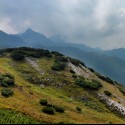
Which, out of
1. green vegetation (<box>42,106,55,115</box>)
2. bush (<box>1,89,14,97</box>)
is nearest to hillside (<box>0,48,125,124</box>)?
bush (<box>1,89,14,97</box>)

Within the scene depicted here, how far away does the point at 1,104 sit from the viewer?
72.9 meters

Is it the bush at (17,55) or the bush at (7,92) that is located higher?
the bush at (17,55)

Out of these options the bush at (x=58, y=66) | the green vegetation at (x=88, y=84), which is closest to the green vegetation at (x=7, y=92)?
the green vegetation at (x=88, y=84)

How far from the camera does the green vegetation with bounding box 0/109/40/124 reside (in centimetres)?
6150

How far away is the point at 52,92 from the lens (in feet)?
323

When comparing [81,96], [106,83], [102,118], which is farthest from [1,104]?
[106,83]

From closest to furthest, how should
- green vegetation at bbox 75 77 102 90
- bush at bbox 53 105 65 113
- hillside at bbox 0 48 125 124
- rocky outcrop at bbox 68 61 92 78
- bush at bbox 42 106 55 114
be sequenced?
hillside at bbox 0 48 125 124
bush at bbox 42 106 55 114
bush at bbox 53 105 65 113
green vegetation at bbox 75 77 102 90
rocky outcrop at bbox 68 61 92 78

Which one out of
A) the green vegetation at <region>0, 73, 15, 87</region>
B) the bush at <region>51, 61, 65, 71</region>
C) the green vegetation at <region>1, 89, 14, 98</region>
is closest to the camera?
the green vegetation at <region>1, 89, 14, 98</region>

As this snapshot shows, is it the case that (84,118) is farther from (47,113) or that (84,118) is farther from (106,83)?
(106,83)

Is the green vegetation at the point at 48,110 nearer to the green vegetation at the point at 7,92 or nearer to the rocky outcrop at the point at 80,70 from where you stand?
the green vegetation at the point at 7,92

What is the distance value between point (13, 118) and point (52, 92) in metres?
35.8

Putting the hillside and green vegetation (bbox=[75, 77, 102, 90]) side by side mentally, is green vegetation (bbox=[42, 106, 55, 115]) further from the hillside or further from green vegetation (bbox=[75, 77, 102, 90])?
green vegetation (bbox=[75, 77, 102, 90])

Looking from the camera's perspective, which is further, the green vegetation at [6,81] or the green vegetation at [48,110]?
the green vegetation at [6,81]

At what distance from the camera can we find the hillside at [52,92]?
241ft
